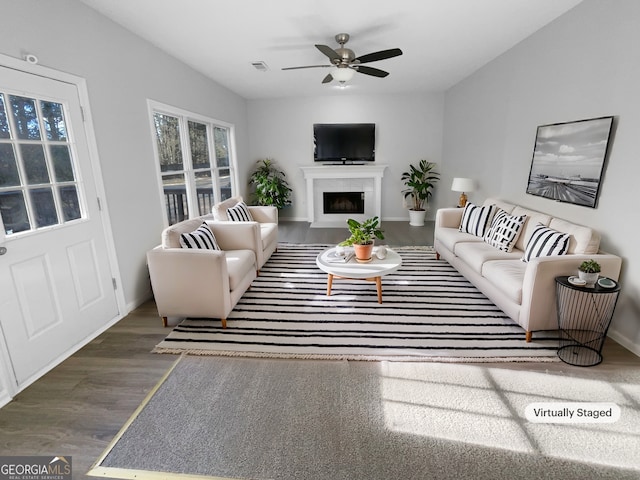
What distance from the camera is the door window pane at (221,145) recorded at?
18.1 feet

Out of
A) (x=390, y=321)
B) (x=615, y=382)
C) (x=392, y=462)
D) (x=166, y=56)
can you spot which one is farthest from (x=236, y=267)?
(x=615, y=382)

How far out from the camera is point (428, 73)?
194 inches

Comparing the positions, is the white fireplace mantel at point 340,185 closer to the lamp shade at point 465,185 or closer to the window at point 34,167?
the lamp shade at point 465,185

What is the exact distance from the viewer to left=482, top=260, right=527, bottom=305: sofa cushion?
2561 mm

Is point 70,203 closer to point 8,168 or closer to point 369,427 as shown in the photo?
point 8,168

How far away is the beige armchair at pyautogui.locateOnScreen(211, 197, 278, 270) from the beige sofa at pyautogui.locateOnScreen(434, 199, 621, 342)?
2.33 metres

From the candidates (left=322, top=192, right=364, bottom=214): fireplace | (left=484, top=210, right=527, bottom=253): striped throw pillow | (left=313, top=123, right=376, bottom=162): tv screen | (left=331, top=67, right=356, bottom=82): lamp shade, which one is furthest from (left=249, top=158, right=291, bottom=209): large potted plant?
(left=484, top=210, right=527, bottom=253): striped throw pillow

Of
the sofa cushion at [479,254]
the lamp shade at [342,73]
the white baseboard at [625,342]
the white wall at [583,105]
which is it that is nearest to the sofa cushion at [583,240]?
the white wall at [583,105]

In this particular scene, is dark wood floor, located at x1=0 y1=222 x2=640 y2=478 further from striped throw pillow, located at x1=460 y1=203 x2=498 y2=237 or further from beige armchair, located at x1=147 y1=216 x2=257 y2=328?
striped throw pillow, located at x1=460 y1=203 x2=498 y2=237

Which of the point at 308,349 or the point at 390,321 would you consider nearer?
the point at 308,349

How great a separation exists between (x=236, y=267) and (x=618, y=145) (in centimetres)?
327

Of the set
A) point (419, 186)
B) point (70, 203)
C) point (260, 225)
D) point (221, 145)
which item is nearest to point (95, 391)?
point (70, 203)

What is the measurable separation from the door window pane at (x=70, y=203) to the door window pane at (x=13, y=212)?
311 millimetres

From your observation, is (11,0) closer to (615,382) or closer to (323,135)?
(615,382)
